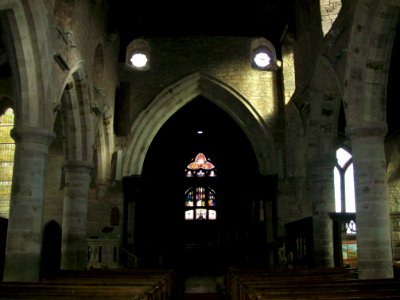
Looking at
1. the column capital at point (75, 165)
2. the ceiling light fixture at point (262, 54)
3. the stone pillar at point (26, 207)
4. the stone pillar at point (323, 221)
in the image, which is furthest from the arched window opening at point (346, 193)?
the stone pillar at point (26, 207)

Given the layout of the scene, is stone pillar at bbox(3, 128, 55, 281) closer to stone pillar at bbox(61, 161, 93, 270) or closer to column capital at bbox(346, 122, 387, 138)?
stone pillar at bbox(61, 161, 93, 270)

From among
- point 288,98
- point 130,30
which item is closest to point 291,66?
point 288,98

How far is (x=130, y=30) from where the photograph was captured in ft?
61.2

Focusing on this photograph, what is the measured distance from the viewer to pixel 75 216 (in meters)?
13.5

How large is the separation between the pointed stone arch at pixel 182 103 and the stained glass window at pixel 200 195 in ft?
28.2

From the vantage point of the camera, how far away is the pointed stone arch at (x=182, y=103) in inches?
720

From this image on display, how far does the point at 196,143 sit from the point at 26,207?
18.2 m

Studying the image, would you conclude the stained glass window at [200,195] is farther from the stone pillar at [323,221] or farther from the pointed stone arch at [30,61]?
the pointed stone arch at [30,61]

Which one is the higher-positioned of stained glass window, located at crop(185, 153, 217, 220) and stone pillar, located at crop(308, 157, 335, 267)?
stained glass window, located at crop(185, 153, 217, 220)

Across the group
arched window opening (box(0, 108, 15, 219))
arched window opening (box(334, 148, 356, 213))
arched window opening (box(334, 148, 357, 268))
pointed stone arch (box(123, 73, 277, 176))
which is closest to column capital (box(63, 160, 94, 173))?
pointed stone arch (box(123, 73, 277, 176))

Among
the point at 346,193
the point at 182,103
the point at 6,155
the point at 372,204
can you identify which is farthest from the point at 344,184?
the point at 6,155

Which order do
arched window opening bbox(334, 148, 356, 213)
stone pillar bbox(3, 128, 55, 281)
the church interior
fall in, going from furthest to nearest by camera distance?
arched window opening bbox(334, 148, 356, 213)
the church interior
stone pillar bbox(3, 128, 55, 281)

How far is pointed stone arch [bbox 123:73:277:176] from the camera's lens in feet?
60.0

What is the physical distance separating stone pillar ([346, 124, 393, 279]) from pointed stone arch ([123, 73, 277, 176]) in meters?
8.15
